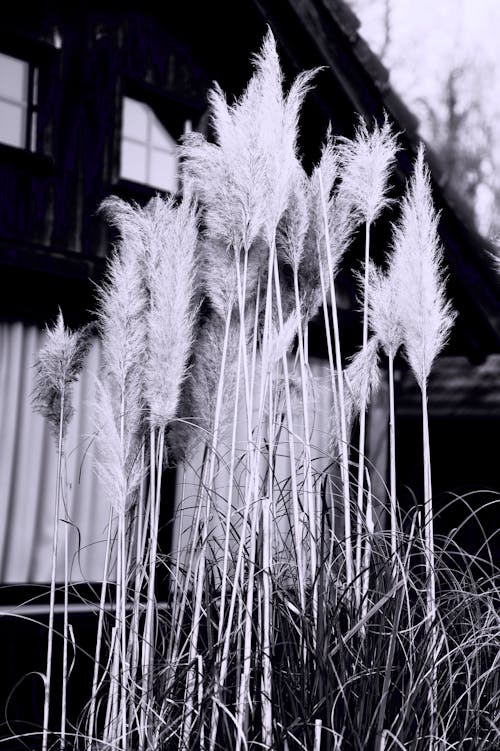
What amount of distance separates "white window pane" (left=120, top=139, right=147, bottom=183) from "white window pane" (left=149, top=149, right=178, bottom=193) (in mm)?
48

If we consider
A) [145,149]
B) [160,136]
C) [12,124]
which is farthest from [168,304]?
[160,136]

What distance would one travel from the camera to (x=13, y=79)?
12.1 feet

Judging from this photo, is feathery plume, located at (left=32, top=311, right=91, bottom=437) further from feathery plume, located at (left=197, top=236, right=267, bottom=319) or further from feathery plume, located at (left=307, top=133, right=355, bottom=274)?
feathery plume, located at (left=307, top=133, right=355, bottom=274)

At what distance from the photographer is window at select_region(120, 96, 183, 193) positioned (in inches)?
161

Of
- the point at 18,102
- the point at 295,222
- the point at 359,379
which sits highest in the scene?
the point at 18,102

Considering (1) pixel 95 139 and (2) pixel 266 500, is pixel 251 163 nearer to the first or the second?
(2) pixel 266 500

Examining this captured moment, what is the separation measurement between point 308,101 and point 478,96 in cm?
1024

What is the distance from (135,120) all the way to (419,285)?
2.39 metres

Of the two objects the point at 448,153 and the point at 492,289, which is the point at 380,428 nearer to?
the point at 492,289

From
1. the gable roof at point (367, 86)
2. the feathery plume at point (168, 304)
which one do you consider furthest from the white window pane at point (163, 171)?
the feathery plume at point (168, 304)

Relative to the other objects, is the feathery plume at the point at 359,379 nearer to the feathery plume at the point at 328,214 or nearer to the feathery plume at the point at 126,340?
the feathery plume at the point at 328,214

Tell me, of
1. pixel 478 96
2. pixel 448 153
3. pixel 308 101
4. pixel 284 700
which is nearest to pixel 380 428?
pixel 308 101

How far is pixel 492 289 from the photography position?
495 cm

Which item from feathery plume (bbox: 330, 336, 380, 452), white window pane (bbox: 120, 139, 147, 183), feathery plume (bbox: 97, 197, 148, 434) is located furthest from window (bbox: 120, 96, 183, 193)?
feathery plume (bbox: 330, 336, 380, 452)
